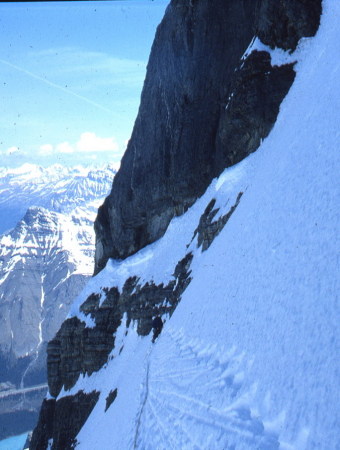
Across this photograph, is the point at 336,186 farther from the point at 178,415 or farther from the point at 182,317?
the point at 182,317

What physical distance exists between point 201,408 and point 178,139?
33327mm

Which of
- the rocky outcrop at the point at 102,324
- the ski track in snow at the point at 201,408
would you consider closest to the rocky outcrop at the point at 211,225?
the rocky outcrop at the point at 102,324

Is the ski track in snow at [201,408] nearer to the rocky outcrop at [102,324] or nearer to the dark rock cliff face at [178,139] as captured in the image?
the dark rock cliff face at [178,139]

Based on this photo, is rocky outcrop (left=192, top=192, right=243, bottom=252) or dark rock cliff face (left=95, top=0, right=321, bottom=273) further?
dark rock cliff face (left=95, top=0, right=321, bottom=273)

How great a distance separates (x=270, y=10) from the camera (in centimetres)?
3059

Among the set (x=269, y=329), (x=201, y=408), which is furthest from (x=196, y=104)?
(x=201, y=408)

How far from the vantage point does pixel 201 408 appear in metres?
10.1

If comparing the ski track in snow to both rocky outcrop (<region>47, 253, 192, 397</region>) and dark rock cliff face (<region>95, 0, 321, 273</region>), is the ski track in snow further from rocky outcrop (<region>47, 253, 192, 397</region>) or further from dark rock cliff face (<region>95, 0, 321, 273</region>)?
dark rock cliff face (<region>95, 0, 321, 273</region>)

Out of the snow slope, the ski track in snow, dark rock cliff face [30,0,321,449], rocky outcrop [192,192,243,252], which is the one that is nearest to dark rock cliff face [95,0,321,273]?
dark rock cliff face [30,0,321,449]

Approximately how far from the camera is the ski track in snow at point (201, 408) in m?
8.19

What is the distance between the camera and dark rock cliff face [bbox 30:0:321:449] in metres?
30.2

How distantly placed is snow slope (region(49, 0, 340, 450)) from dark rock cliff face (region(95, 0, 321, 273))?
8690 mm

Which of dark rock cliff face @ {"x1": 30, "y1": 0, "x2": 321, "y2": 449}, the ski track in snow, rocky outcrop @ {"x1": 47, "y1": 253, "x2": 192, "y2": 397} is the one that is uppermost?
dark rock cliff face @ {"x1": 30, "y1": 0, "x2": 321, "y2": 449}

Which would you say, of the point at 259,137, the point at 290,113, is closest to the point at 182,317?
the point at 290,113
